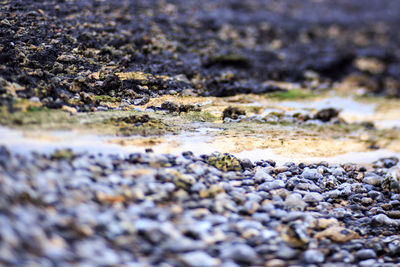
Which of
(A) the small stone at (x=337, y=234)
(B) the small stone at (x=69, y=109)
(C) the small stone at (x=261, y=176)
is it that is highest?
(B) the small stone at (x=69, y=109)

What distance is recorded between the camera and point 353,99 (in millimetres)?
6027

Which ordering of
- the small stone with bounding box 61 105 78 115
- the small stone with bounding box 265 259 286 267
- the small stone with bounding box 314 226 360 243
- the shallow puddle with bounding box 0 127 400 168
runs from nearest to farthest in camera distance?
the small stone with bounding box 265 259 286 267 → the shallow puddle with bounding box 0 127 400 168 → the small stone with bounding box 314 226 360 243 → the small stone with bounding box 61 105 78 115

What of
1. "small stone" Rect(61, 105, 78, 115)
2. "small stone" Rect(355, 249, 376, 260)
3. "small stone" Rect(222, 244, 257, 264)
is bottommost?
"small stone" Rect(222, 244, 257, 264)

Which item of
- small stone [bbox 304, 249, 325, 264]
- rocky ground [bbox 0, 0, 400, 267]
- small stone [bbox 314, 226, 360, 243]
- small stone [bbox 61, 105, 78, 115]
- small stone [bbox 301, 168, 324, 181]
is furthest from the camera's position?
small stone [bbox 301, 168, 324, 181]

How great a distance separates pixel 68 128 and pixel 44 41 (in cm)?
215

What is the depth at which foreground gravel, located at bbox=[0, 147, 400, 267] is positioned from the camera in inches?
69.4

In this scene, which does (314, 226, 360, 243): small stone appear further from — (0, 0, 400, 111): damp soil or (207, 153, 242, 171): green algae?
(0, 0, 400, 111): damp soil

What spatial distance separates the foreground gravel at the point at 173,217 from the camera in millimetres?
1762

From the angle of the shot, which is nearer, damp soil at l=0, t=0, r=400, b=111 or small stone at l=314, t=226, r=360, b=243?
small stone at l=314, t=226, r=360, b=243

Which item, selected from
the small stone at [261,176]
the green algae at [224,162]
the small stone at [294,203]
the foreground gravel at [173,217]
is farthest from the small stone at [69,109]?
the small stone at [294,203]

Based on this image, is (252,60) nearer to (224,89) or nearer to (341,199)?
(224,89)

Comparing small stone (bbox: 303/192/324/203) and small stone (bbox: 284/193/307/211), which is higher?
small stone (bbox: 303/192/324/203)

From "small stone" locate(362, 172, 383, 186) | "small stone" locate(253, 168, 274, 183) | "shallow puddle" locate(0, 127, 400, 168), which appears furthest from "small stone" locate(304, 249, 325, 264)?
"small stone" locate(362, 172, 383, 186)

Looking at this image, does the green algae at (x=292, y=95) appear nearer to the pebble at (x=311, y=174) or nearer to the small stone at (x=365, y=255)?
the pebble at (x=311, y=174)
